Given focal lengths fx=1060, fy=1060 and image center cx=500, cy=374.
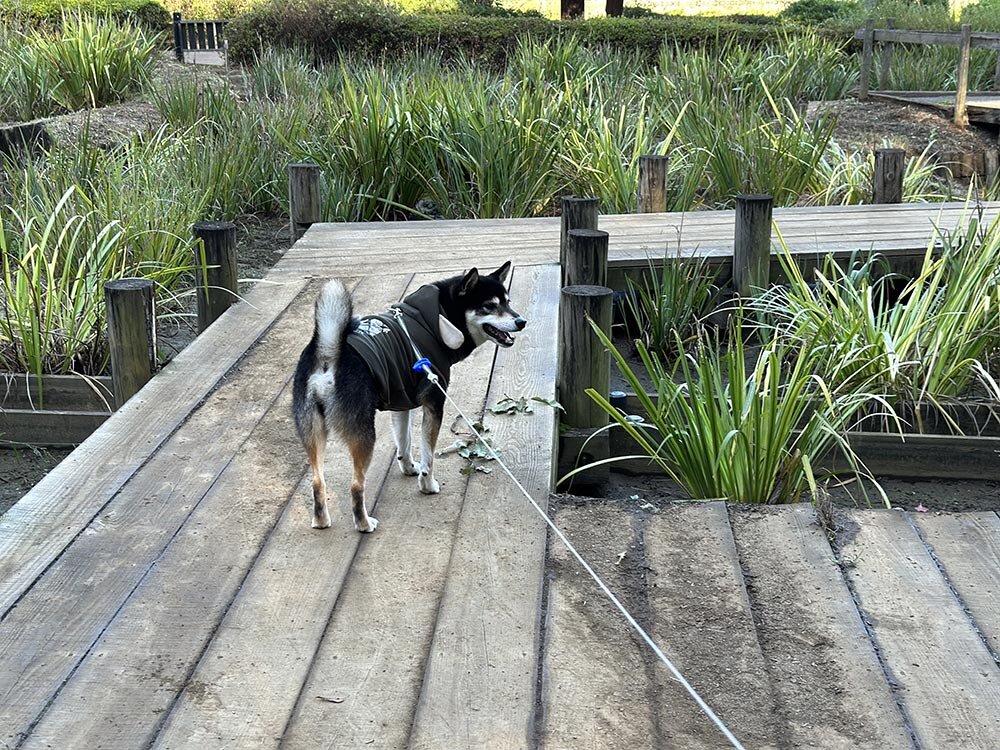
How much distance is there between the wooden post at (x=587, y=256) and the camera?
17.4 feet

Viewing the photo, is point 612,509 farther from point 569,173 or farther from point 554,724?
point 569,173

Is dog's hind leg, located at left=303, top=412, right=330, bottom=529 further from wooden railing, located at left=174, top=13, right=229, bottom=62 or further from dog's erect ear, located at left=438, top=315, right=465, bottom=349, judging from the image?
wooden railing, located at left=174, top=13, right=229, bottom=62

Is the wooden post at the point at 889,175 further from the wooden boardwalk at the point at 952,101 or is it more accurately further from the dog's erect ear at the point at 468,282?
the dog's erect ear at the point at 468,282

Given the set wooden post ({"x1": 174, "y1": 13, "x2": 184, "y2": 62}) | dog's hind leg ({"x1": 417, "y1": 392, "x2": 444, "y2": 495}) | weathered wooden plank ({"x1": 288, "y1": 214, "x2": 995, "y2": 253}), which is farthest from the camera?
wooden post ({"x1": 174, "y1": 13, "x2": 184, "y2": 62})

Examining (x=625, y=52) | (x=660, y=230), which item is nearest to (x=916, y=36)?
(x=625, y=52)

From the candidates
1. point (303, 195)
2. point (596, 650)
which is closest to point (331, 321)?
point (596, 650)

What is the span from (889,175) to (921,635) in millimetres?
6190

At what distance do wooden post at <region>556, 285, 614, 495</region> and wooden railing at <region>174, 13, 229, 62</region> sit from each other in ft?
53.2

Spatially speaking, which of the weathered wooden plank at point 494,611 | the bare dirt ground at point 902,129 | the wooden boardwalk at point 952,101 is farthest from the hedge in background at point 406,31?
the weathered wooden plank at point 494,611

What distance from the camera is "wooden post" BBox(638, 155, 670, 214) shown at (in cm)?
749

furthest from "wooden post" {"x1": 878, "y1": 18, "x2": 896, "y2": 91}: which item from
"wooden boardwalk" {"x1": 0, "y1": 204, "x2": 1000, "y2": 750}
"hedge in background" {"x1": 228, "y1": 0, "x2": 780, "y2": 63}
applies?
"wooden boardwalk" {"x1": 0, "y1": 204, "x2": 1000, "y2": 750}

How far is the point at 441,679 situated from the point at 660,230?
5.04 metres

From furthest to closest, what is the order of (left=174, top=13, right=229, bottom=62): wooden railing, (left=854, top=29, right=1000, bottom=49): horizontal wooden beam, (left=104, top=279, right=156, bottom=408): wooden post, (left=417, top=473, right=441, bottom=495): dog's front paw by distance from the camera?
1. (left=174, top=13, right=229, bottom=62): wooden railing
2. (left=854, top=29, right=1000, bottom=49): horizontal wooden beam
3. (left=104, top=279, right=156, bottom=408): wooden post
4. (left=417, top=473, right=441, bottom=495): dog's front paw

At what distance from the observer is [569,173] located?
8.21 m
